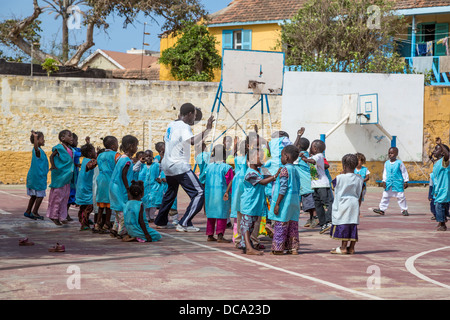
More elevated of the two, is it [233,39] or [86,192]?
[233,39]

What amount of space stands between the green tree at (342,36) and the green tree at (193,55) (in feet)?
15.8

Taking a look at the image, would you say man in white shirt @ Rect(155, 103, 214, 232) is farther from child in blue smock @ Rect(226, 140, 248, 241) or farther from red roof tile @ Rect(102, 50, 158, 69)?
red roof tile @ Rect(102, 50, 158, 69)

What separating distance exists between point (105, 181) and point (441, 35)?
23.6 metres

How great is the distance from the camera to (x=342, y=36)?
88.5ft

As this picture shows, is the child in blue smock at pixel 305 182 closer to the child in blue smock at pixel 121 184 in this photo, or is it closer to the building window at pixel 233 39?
the child in blue smock at pixel 121 184

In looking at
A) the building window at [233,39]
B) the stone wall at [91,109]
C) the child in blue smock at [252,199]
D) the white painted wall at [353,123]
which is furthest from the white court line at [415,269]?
the building window at [233,39]

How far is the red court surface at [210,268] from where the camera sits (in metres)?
6.10

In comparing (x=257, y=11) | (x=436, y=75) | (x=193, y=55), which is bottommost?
(x=436, y=75)

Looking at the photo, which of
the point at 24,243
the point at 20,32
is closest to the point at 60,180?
the point at 24,243

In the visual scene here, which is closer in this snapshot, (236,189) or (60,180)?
(236,189)

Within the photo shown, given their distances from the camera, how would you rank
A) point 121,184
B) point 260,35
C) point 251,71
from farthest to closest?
point 260,35
point 251,71
point 121,184

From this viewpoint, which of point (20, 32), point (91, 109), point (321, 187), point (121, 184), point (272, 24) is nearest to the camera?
point (121, 184)

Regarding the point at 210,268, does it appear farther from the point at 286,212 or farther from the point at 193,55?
the point at 193,55
